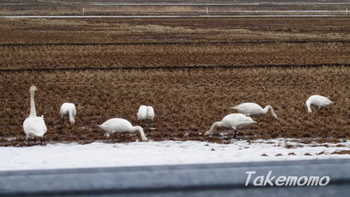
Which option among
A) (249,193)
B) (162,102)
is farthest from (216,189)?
(162,102)

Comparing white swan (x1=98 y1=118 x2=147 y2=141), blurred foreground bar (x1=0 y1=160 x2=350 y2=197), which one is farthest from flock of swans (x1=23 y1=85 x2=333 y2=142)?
blurred foreground bar (x1=0 y1=160 x2=350 y2=197)

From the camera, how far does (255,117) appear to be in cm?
1428

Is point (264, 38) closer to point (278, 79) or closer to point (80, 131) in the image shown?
point (278, 79)

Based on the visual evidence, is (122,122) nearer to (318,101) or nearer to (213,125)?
(213,125)

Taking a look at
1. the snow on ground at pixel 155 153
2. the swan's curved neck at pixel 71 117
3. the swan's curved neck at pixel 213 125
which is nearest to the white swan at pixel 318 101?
the snow on ground at pixel 155 153

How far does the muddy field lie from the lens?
44.0ft

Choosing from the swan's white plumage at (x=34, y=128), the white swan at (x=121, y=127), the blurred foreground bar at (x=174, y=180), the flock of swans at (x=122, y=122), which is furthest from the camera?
the white swan at (x=121, y=127)

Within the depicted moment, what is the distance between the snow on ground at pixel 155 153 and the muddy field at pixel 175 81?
0.57 meters

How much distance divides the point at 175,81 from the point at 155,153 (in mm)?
9890

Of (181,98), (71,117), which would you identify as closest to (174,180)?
(71,117)

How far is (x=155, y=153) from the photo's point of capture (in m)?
10.9

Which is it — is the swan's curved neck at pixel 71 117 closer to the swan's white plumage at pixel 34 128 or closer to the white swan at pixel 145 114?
the white swan at pixel 145 114

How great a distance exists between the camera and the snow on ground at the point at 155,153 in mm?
10188

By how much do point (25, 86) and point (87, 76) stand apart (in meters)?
2.58
